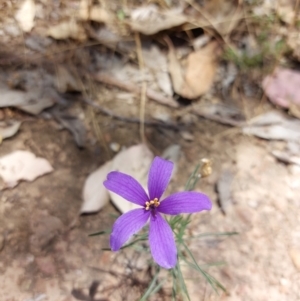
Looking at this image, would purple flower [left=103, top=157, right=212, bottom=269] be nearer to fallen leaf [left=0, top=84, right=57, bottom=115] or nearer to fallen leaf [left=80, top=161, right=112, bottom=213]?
fallen leaf [left=80, top=161, right=112, bottom=213]

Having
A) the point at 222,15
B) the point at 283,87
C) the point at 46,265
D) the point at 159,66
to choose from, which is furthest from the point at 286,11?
the point at 46,265

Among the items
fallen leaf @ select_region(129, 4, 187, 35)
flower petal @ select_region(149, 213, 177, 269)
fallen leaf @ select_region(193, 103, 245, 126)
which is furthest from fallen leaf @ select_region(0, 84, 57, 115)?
flower petal @ select_region(149, 213, 177, 269)

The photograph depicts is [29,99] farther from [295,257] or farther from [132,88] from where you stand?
[295,257]

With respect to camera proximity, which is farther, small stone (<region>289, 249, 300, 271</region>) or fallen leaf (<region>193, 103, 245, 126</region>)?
fallen leaf (<region>193, 103, 245, 126</region>)

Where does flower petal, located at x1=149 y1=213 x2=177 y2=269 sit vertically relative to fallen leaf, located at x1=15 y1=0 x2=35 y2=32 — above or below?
below

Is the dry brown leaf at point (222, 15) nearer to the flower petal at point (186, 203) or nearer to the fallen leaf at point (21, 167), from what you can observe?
the fallen leaf at point (21, 167)

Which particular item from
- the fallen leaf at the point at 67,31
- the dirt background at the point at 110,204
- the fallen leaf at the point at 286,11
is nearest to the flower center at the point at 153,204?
the dirt background at the point at 110,204

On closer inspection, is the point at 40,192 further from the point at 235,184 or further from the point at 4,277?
the point at 235,184
